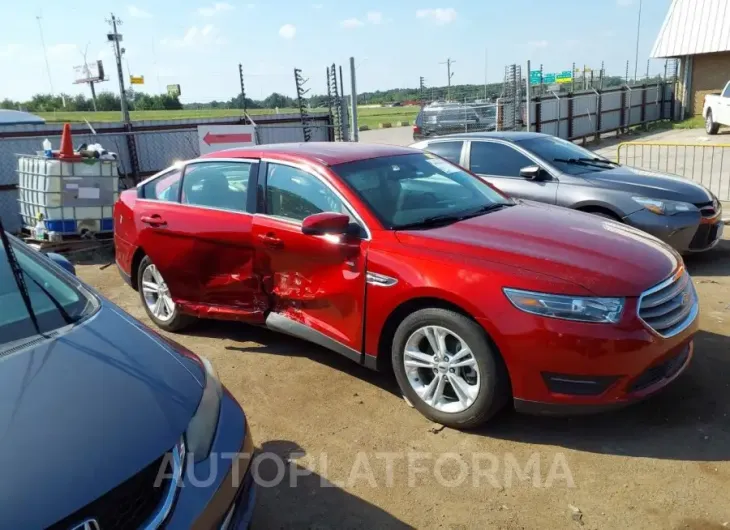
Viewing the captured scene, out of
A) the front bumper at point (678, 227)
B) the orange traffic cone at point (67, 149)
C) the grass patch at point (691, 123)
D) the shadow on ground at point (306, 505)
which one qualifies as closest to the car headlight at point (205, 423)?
the shadow on ground at point (306, 505)

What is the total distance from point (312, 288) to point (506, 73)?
721 inches

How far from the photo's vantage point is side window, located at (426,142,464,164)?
7.52 m

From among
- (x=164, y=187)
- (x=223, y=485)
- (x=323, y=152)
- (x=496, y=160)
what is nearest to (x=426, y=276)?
(x=323, y=152)

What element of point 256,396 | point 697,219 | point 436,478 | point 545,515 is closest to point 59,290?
point 256,396

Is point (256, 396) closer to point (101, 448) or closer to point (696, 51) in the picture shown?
point (101, 448)

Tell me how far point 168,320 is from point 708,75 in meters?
29.1

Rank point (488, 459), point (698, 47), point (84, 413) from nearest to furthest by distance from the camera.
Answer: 1. point (84, 413)
2. point (488, 459)
3. point (698, 47)

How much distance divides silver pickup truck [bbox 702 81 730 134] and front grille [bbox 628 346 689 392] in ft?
67.3

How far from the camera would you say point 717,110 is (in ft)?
68.3

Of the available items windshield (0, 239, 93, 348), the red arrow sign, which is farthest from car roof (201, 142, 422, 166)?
the red arrow sign

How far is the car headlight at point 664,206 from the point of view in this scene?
6.34 meters

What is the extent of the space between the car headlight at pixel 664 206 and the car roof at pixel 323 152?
295cm

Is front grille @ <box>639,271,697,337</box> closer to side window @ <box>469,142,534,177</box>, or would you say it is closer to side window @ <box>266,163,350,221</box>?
side window @ <box>266,163,350,221</box>

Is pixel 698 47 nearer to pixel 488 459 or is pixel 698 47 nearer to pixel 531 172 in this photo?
pixel 531 172
